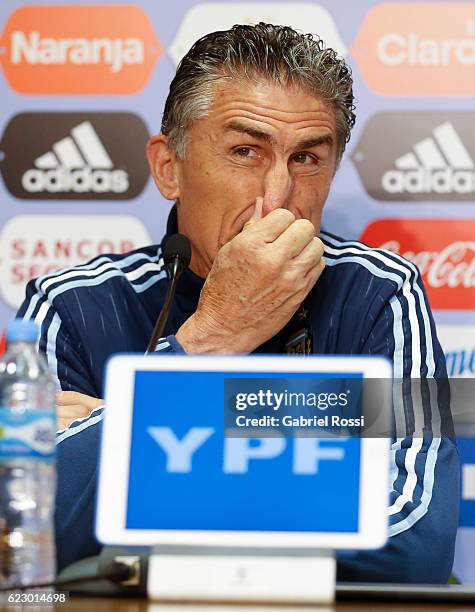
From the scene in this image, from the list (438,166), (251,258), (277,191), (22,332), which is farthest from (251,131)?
(22,332)

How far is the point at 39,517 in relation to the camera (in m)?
1.22

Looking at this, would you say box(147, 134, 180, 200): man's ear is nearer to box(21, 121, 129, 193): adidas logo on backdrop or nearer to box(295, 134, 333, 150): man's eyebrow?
box(21, 121, 129, 193): adidas logo on backdrop

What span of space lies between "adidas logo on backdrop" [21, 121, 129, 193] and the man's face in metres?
0.36

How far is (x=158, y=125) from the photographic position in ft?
8.02

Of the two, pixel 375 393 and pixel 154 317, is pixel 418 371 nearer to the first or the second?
pixel 154 317

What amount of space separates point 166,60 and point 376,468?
5.19 ft

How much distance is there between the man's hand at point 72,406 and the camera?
1714 millimetres

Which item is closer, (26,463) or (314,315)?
(26,463)

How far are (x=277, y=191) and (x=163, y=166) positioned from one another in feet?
1.18

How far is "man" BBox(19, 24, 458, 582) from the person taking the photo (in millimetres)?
1955

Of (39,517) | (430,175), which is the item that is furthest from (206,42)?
(39,517)

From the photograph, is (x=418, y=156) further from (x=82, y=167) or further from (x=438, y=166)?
(x=82, y=167)

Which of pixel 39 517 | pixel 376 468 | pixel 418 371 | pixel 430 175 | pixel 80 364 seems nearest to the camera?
pixel 376 468

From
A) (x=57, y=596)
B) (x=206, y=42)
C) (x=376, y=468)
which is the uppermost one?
(x=206, y=42)
